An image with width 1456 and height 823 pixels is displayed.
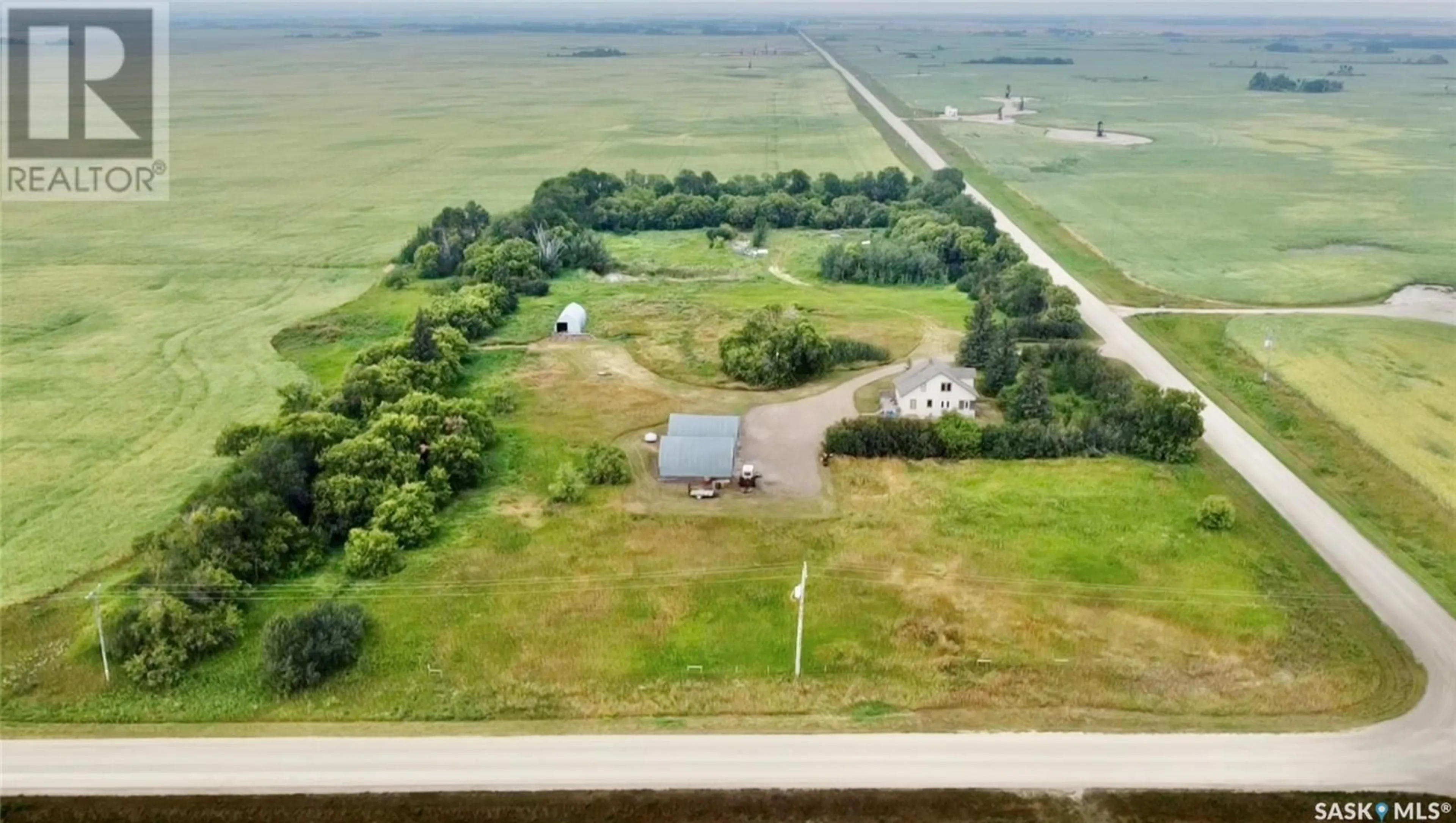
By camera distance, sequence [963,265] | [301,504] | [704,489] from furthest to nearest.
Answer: [963,265] → [704,489] → [301,504]

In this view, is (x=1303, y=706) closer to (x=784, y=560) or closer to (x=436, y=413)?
(x=784, y=560)

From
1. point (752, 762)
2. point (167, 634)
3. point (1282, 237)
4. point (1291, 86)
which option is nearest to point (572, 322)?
point (167, 634)

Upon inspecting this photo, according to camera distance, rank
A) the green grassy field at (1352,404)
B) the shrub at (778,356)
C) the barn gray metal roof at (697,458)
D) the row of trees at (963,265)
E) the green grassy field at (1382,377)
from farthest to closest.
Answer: the row of trees at (963,265) → the shrub at (778,356) → the green grassy field at (1382,377) → the barn gray metal roof at (697,458) → the green grassy field at (1352,404)

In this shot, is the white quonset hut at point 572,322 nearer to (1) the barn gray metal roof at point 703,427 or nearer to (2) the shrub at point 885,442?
(1) the barn gray metal roof at point 703,427

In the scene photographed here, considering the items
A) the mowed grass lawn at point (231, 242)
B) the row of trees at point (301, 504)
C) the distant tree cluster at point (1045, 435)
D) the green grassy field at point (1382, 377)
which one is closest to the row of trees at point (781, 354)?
the distant tree cluster at point (1045, 435)

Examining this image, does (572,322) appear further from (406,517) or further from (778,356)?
(406,517)

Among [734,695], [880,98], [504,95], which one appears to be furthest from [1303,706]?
[504,95]

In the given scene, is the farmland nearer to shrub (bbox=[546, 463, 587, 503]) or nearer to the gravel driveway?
the gravel driveway
